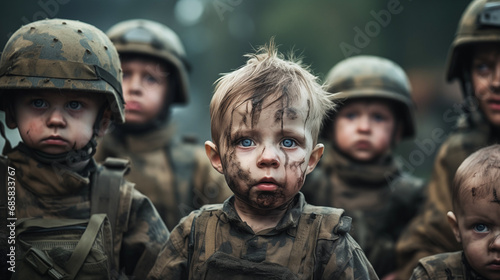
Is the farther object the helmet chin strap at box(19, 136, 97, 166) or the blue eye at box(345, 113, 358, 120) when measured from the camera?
the blue eye at box(345, 113, 358, 120)

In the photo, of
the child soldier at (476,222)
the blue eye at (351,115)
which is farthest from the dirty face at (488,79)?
the child soldier at (476,222)

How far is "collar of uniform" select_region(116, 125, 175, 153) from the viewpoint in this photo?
20.4ft

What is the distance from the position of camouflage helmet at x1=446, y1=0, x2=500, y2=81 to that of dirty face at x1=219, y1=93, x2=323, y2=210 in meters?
2.59

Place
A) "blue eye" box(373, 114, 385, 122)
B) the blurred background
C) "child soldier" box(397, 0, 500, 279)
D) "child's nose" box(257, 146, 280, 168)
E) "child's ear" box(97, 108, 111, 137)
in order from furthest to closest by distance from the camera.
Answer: the blurred background
"blue eye" box(373, 114, 385, 122)
"child soldier" box(397, 0, 500, 279)
"child's ear" box(97, 108, 111, 137)
"child's nose" box(257, 146, 280, 168)

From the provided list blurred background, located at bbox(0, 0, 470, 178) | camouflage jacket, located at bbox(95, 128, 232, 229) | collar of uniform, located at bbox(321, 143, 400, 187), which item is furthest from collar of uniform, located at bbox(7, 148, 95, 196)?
blurred background, located at bbox(0, 0, 470, 178)

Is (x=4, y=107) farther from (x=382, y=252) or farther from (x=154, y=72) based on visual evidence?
(x=382, y=252)

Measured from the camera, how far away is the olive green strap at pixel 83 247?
143 inches

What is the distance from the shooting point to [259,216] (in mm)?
3539

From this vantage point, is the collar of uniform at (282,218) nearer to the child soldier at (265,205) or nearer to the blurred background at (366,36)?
the child soldier at (265,205)

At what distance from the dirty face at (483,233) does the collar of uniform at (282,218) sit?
91 centimetres

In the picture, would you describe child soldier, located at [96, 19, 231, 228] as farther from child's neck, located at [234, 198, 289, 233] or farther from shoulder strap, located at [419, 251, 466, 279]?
shoulder strap, located at [419, 251, 466, 279]

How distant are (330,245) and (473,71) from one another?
2.74 meters

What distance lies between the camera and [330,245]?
3.42 m

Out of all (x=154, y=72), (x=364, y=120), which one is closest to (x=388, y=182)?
(x=364, y=120)
